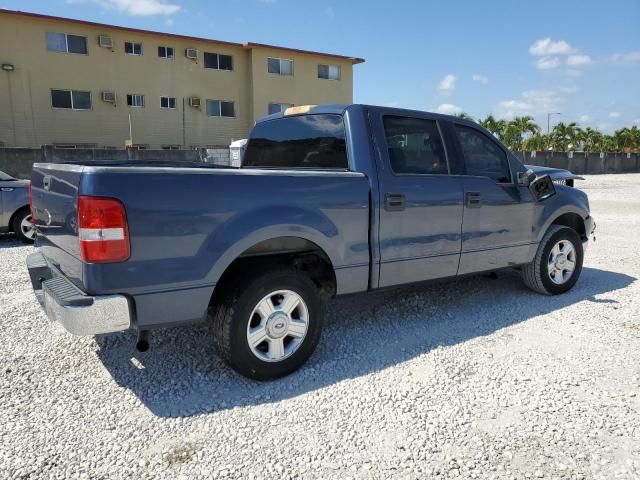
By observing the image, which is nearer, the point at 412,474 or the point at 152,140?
the point at 412,474

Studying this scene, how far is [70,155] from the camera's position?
58.8 ft

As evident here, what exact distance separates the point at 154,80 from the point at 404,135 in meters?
24.9

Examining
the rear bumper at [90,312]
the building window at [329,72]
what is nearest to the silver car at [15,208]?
the rear bumper at [90,312]

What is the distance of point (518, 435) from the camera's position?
2.72 metres

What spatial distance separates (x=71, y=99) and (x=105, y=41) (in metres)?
3.29

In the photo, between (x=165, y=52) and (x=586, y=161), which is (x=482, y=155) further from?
(x=586, y=161)

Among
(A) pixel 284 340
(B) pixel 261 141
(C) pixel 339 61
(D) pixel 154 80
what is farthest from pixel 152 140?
(A) pixel 284 340

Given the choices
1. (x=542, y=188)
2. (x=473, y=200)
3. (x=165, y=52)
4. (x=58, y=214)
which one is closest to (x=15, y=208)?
(x=58, y=214)

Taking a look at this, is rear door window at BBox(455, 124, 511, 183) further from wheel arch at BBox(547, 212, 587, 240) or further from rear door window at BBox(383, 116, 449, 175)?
wheel arch at BBox(547, 212, 587, 240)

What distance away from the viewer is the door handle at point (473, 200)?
4293 millimetres

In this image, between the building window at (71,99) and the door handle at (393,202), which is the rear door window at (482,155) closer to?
the door handle at (393,202)

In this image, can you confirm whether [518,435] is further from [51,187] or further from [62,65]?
[62,65]

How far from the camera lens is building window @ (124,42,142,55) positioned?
82.1 feet

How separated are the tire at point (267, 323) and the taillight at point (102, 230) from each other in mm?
764
